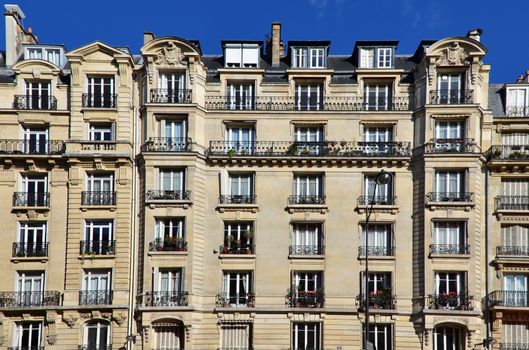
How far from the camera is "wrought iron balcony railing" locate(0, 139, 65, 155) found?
3531 centimetres

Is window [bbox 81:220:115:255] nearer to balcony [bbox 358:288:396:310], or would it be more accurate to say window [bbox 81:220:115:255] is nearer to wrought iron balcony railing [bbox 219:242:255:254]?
wrought iron balcony railing [bbox 219:242:255:254]

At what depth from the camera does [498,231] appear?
3506 centimetres

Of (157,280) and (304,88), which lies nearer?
(157,280)

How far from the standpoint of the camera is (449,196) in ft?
113

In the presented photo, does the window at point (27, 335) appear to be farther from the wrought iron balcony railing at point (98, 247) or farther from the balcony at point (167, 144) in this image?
the balcony at point (167, 144)

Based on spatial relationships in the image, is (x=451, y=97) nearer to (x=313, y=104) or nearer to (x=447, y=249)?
(x=313, y=104)

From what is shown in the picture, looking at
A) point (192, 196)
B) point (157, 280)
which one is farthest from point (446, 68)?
point (157, 280)

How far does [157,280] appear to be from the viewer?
3412 centimetres

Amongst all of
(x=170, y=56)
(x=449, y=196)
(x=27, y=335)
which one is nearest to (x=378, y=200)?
(x=449, y=196)

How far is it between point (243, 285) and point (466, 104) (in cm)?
1331

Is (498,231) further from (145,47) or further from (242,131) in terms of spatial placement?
(145,47)

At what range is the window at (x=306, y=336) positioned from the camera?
112ft

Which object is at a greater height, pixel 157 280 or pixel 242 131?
pixel 242 131

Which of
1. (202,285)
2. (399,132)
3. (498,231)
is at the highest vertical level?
(399,132)
